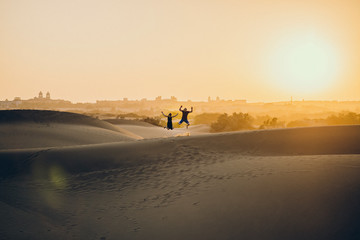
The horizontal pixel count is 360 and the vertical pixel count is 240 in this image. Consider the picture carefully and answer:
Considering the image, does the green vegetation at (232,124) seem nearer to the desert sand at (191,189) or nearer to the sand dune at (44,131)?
the sand dune at (44,131)

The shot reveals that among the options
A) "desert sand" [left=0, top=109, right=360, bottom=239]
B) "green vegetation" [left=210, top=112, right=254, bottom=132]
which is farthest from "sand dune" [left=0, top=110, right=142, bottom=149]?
"green vegetation" [left=210, top=112, right=254, bottom=132]

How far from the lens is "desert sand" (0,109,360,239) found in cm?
329

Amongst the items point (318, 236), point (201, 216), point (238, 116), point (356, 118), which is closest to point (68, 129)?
point (201, 216)

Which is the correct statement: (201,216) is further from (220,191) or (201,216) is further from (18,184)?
(18,184)

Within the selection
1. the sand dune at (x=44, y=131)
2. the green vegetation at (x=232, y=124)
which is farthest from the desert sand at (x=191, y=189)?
the green vegetation at (x=232, y=124)

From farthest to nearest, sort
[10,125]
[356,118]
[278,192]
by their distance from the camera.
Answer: [356,118], [10,125], [278,192]

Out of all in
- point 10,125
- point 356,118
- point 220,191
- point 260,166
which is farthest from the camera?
point 356,118

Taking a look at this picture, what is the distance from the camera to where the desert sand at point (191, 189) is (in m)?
3.29

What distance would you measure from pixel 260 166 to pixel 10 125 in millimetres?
11613

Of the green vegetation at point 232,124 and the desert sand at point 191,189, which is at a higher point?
the desert sand at point 191,189

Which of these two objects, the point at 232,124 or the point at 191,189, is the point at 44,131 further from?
the point at 232,124

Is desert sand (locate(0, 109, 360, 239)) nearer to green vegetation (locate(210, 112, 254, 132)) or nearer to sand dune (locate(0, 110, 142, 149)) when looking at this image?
sand dune (locate(0, 110, 142, 149))

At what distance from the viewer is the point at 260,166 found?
527 cm

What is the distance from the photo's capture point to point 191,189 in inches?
179
